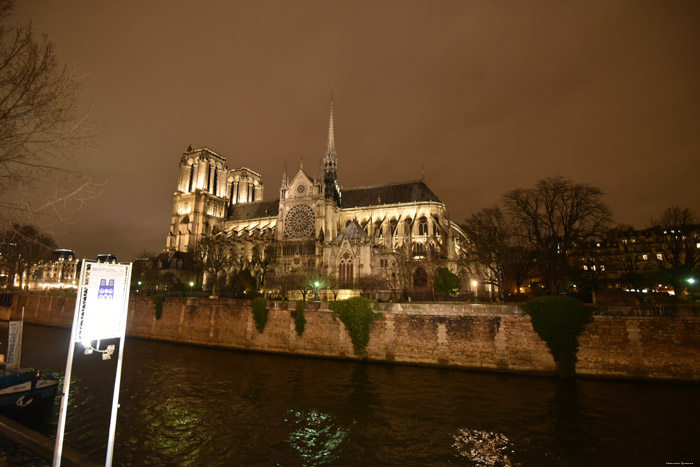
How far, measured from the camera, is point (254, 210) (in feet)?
249

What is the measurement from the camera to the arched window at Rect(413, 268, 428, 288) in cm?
4159

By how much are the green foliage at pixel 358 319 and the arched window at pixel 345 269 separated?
639 inches

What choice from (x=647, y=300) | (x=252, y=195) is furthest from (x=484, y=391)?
(x=252, y=195)

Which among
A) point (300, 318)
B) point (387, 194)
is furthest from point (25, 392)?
point (387, 194)

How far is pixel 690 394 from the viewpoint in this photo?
16641mm

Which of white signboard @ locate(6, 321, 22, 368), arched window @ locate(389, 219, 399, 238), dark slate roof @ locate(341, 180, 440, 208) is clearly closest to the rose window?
dark slate roof @ locate(341, 180, 440, 208)

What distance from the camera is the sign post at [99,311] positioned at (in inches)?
211

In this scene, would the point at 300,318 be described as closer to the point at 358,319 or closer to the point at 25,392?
the point at 358,319

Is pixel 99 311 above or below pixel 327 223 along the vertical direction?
below

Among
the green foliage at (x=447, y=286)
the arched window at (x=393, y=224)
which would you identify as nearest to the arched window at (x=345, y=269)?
the green foliage at (x=447, y=286)

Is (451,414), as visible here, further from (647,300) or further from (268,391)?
(647,300)

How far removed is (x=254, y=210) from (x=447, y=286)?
52548 millimetres

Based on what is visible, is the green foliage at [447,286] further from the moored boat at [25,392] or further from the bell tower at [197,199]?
the bell tower at [197,199]

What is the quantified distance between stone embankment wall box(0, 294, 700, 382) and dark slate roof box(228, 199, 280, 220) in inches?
1702
